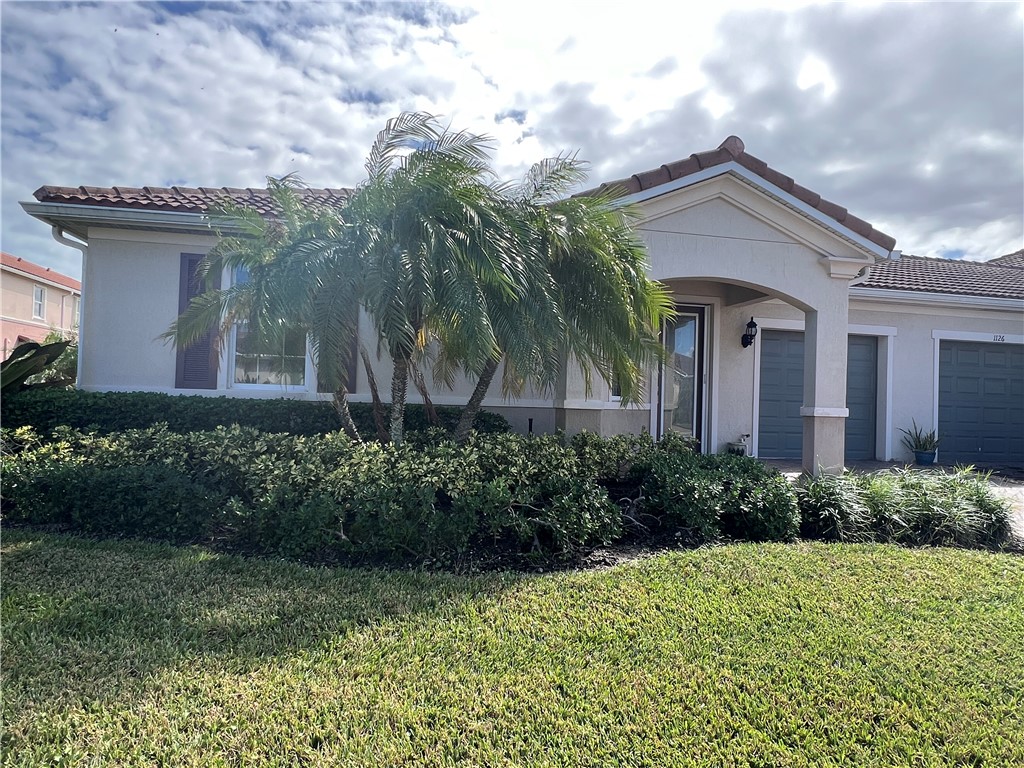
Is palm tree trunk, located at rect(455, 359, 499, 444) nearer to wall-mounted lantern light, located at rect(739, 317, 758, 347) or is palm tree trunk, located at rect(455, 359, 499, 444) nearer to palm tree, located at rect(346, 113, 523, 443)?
palm tree, located at rect(346, 113, 523, 443)

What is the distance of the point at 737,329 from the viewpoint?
1071 centimetres

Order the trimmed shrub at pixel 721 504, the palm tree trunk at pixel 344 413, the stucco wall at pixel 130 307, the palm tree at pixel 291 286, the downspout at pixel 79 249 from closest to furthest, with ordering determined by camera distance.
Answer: the palm tree at pixel 291 286
the trimmed shrub at pixel 721 504
the palm tree trunk at pixel 344 413
the downspout at pixel 79 249
the stucco wall at pixel 130 307

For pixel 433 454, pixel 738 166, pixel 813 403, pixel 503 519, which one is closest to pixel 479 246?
pixel 433 454

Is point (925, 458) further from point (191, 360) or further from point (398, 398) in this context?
point (191, 360)

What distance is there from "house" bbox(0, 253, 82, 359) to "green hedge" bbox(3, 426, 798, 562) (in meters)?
24.2

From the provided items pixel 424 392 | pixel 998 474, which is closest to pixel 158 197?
pixel 424 392

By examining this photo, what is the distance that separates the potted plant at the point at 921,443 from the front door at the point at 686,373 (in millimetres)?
4521

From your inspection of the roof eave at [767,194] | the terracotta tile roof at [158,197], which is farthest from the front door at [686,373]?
the terracotta tile roof at [158,197]

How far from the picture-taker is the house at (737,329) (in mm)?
8125

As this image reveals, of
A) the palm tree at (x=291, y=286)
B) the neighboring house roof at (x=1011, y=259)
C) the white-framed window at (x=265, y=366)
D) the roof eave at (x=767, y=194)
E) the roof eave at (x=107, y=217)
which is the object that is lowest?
the white-framed window at (x=265, y=366)

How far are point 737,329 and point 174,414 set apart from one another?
937 cm

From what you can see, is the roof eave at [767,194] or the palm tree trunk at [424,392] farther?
the roof eave at [767,194]

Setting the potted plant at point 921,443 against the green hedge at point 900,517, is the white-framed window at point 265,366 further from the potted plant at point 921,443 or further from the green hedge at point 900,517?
the potted plant at point 921,443

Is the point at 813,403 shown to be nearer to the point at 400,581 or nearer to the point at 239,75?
the point at 400,581
